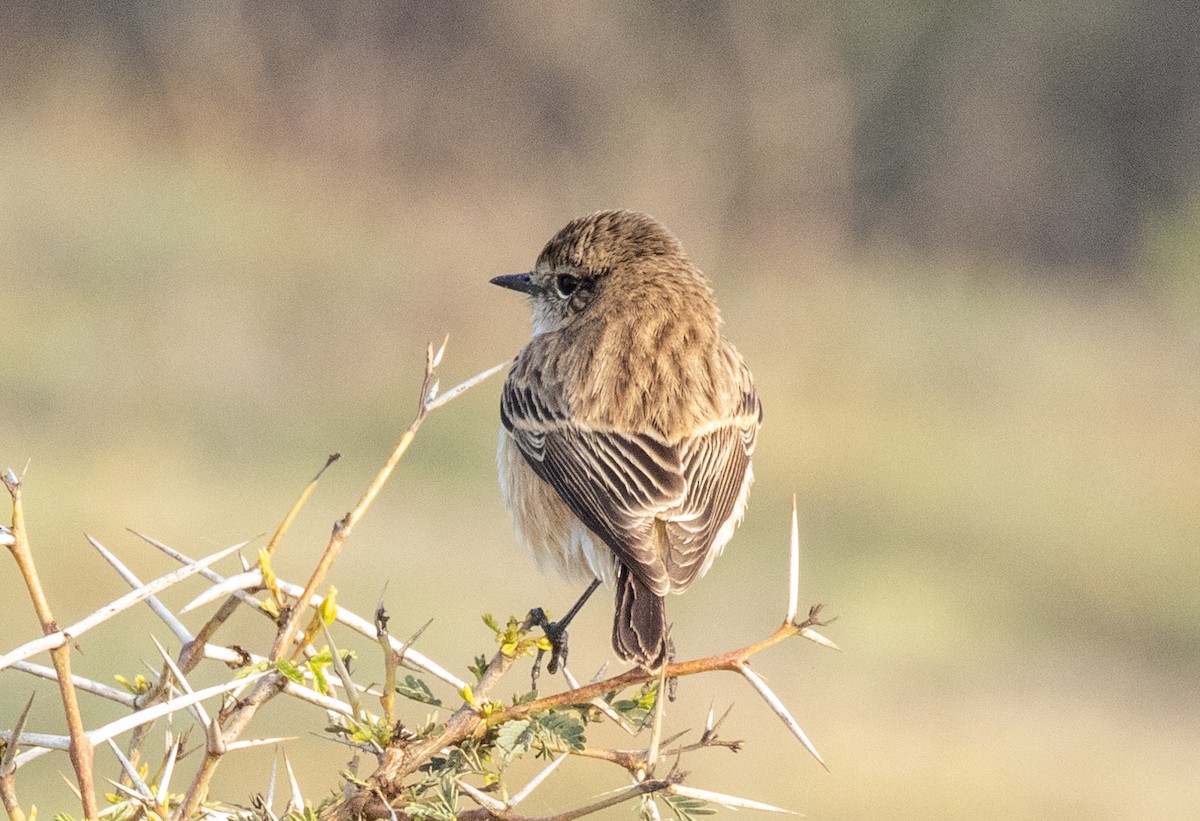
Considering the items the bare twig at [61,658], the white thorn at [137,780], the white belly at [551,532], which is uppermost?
the white belly at [551,532]

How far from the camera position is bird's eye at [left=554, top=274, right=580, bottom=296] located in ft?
15.6

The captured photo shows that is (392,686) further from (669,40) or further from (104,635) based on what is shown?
(669,40)

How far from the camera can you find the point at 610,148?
17984 millimetres

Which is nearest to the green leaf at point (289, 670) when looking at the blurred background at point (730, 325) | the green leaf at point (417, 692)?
the green leaf at point (417, 692)

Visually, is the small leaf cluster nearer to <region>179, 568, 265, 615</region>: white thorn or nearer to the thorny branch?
the thorny branch

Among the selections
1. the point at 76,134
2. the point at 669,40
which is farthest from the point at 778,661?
the point at 76,134

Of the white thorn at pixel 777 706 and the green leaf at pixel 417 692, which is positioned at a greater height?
the white thorn at pixel 777 706

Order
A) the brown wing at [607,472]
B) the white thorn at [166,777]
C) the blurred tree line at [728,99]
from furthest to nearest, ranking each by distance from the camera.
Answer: the blurred tree line at [728,99] < the brown wing at [607,472] < the white thorn at [166,777]

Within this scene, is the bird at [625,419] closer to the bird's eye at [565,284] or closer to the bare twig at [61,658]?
the bird's eye at [565,284]

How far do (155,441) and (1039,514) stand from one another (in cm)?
758

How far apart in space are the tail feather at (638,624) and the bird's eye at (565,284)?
137 cm

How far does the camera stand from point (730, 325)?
1614 centimetres

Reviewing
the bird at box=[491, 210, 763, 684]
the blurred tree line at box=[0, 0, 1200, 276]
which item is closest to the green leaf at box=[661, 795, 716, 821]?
the bird at box=[491, 210, 763, 684]

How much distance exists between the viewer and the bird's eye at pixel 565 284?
15.6ft
